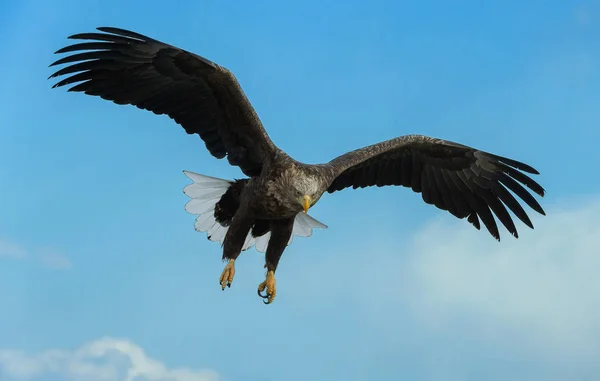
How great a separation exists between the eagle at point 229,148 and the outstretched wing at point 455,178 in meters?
0.02

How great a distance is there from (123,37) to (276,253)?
8.29 feet

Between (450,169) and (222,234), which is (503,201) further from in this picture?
(222,234)

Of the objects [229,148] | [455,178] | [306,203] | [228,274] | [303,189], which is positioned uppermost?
[455,178]

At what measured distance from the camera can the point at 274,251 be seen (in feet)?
27.0

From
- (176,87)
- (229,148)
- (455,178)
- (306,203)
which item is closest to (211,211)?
(229,148)

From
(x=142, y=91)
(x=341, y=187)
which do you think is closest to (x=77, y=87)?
(x=142, y=91)

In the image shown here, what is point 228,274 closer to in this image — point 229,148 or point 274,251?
point 274,251

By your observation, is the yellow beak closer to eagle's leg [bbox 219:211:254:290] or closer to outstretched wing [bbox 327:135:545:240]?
eagle's leg [bbox 219:211:254:290]

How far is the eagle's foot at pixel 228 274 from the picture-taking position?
781 cm

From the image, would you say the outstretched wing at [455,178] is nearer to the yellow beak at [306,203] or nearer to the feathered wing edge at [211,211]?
the feathered wing edge at [211,211]

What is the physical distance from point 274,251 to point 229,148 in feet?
3.65

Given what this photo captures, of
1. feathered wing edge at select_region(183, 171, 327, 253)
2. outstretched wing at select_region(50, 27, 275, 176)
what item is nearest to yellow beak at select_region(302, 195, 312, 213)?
outstretched wing at select_region(50, 27, 275, 176)

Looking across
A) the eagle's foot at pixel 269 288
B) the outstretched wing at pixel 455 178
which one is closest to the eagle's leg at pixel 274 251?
the eagle's foot at pixel 269 288

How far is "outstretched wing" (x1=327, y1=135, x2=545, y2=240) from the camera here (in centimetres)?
951
